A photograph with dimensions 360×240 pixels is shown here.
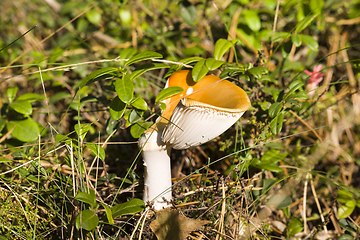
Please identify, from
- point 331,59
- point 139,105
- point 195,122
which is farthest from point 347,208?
point 331,59

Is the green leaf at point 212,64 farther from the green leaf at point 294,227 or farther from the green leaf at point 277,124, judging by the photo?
the green leaf at point 294,227

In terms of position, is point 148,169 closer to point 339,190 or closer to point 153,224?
point 153,224

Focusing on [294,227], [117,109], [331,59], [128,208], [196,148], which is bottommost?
[294,227]

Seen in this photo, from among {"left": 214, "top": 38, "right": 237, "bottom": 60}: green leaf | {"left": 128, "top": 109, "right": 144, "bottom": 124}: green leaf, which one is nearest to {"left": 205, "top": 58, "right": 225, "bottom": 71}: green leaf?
{"left": 214, "top": 38, "right": 237, "bottom": 60}: green leaf

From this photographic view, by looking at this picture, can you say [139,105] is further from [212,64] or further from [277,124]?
[277,124]

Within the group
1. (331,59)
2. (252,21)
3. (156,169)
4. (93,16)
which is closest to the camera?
(156,169)

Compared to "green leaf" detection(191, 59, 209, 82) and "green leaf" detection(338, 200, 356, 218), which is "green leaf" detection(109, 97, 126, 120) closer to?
"green leaf" detection(191, 59, 209, 82)
